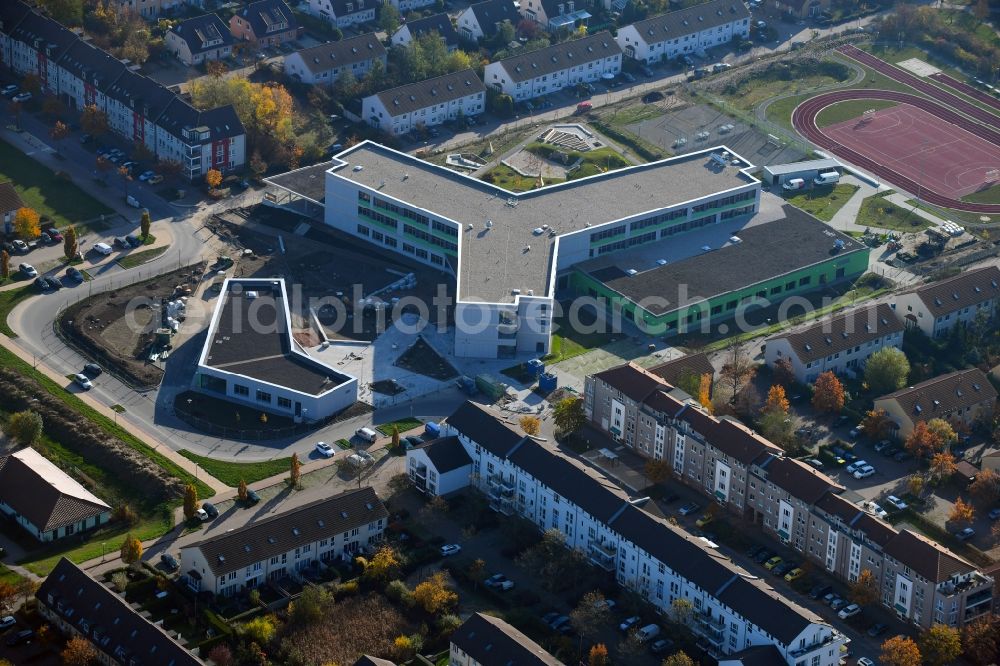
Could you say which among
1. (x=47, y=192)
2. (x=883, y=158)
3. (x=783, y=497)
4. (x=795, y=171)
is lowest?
(x=783, y=497)

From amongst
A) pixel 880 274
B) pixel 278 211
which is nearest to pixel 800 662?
pixel 880 274

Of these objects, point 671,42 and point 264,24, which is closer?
point 264,24

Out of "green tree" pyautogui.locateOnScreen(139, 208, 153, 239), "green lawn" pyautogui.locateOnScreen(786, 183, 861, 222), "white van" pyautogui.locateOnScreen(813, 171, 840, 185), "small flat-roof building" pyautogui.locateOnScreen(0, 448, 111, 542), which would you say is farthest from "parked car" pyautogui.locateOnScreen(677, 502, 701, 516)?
"white van" pyautogui.locateOnScreen(813, 171, 840, 185)

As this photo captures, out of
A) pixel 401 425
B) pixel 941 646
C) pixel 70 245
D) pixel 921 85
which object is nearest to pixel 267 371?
pixel 401 425

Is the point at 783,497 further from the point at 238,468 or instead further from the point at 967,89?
the point at 967,89

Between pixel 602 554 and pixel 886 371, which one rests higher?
pixel 886 371

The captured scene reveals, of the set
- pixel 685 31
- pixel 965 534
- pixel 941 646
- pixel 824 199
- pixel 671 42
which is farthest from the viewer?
pixel 685 31

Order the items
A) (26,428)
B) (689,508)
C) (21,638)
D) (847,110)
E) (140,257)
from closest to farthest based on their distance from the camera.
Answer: (21,638) → (689,508) → (26,428) → (140,257) → (847,110)

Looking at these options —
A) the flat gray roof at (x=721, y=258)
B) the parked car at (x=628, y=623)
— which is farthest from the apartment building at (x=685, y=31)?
the parked car at (x=628, y=623)
